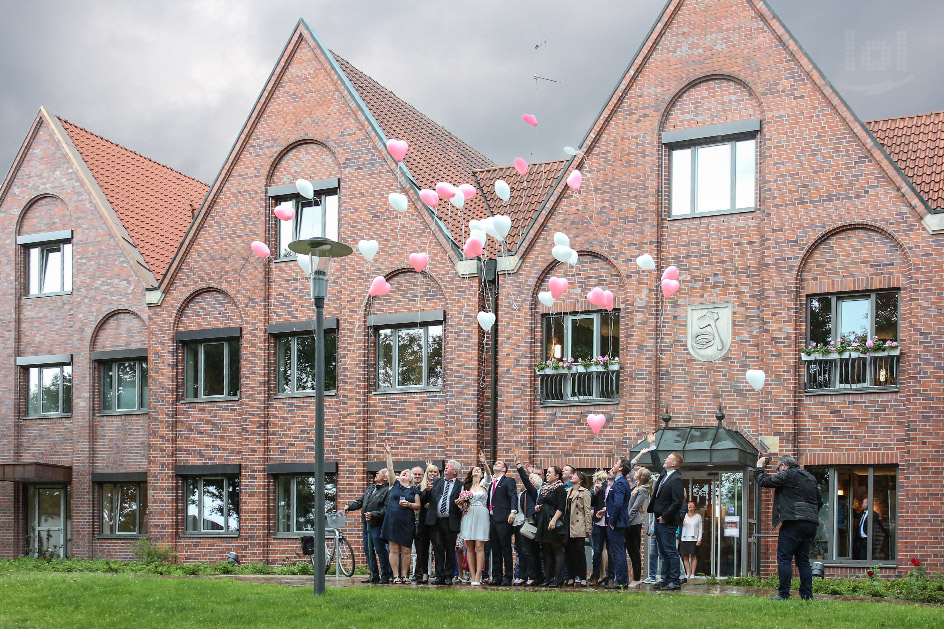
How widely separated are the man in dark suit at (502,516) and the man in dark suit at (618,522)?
1738 mm

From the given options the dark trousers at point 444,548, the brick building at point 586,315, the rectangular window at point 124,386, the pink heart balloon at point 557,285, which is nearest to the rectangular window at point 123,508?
the brick building at point 586,315

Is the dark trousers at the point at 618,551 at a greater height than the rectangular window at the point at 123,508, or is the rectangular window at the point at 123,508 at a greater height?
the dark trousers at the point at 618,551

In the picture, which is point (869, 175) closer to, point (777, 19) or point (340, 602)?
point (777, 19)

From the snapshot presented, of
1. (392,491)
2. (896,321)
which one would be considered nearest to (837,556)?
(896,321)

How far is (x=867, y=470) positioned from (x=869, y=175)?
5773 millimetres

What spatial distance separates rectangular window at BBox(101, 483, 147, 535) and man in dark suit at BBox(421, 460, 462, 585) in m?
14.0

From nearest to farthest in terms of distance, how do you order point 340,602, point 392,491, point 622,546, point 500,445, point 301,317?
point 340,602 < point 622,546 < point 392,491 < point 500,445 < point 301,317

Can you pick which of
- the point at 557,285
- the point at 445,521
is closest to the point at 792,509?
the point at 445,521

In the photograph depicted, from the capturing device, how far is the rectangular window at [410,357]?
27.9m

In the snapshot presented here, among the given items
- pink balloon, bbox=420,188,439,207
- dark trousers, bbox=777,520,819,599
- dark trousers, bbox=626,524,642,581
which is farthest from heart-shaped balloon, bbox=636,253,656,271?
dark trousers, bbox=777,520,819,599

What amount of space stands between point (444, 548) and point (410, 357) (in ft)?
26.4

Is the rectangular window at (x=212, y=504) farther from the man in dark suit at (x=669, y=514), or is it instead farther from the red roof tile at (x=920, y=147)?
the red roof tile at (x=920, y=147)

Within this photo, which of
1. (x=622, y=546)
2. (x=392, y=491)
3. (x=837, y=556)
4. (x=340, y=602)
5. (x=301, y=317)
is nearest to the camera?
(x=340, y=602)

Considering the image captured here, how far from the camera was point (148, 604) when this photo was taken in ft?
53.1
